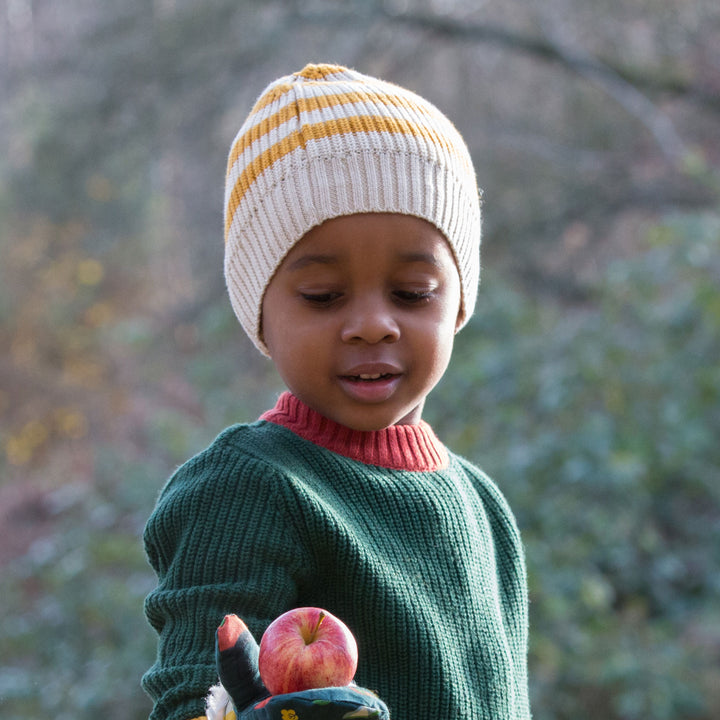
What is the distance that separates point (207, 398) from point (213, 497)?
16.8 feet

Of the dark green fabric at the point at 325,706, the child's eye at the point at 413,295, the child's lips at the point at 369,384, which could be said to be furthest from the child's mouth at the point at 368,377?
the dark green fabric at the point at 325,706

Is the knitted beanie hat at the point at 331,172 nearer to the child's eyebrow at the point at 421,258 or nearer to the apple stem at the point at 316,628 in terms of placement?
the child's eyebrow at the point at 421,258

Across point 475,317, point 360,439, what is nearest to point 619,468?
point 475,317

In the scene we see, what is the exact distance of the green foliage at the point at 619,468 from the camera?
411 centimetres

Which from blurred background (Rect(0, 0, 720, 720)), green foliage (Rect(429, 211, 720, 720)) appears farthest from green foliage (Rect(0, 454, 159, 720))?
green foliage (Rect(429, 211, 720, 720))

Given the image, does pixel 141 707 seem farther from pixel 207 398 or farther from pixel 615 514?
pixel 207 398

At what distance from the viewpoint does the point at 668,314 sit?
4.98 meters

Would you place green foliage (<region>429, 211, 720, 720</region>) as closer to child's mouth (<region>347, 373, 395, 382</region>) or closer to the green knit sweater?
the green knit sweater

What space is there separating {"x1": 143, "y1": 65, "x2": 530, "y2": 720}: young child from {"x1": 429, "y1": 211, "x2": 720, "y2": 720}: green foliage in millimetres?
2573

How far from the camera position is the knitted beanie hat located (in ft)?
4.96

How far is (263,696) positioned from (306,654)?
81 mm

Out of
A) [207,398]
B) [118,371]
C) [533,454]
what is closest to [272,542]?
[533,454]

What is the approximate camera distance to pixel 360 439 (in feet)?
5.13

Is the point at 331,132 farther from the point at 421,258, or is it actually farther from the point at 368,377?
the point at 368,377
